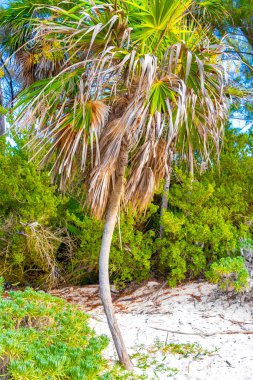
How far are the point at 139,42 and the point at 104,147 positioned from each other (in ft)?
3.91

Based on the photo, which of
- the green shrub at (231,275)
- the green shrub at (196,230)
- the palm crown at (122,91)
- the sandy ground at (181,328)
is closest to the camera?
the palm crown at (122,91)

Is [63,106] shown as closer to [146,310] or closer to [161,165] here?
[161,165]

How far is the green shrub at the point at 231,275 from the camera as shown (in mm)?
6570

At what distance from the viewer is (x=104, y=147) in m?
5.01

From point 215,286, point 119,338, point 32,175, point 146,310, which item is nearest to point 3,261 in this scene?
point 32,175

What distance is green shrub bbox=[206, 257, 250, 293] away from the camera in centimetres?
657

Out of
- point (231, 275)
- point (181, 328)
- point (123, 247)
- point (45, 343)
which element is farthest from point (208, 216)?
point (45, 343)

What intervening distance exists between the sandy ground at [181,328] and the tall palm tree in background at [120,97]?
29.5 inches

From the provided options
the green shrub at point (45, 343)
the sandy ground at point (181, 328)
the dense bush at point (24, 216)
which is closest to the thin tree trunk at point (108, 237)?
the green shrub at point (45, 343)

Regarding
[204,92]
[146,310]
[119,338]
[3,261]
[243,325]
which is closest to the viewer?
[204,92]

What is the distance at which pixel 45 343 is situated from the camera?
4.27 m

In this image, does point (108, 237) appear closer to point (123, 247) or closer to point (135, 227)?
point (123, 247)

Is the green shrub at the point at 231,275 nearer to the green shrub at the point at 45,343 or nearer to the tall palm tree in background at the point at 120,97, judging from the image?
the tall palm tree in background at the point at 120,97

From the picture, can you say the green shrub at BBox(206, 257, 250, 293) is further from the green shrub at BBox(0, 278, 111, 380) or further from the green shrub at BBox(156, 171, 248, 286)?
the green shrub at BBox(0, 278, 111, 380)
